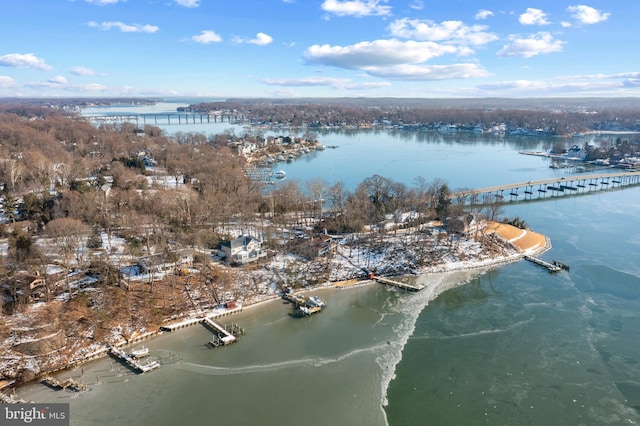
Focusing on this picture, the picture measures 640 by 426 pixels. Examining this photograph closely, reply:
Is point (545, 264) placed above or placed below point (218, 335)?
above

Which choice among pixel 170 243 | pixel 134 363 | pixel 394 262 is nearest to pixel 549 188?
pixel 394 262

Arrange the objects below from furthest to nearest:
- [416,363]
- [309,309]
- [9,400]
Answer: [309,309], [416,363], [9,400]

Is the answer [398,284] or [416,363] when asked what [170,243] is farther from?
[416,363]

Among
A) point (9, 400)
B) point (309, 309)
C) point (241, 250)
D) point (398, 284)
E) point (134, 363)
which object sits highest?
point (241, 250)

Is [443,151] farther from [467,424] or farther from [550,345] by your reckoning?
[467,424]

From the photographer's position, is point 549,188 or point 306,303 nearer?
point 306,303

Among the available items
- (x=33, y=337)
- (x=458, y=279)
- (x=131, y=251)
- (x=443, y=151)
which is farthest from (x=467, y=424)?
(x=443, y=151)
